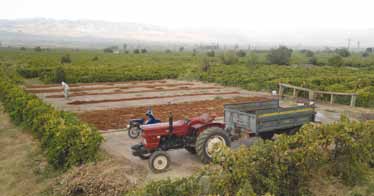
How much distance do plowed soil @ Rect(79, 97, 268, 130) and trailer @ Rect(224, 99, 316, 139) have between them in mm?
4575

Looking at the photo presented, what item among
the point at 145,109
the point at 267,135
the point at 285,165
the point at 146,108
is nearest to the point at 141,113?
the point at 145,109

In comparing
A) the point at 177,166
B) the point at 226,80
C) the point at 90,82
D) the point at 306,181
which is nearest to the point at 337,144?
the point at 306,181

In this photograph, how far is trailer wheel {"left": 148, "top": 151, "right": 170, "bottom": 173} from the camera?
7.18m

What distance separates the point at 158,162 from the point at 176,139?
0.77 meters

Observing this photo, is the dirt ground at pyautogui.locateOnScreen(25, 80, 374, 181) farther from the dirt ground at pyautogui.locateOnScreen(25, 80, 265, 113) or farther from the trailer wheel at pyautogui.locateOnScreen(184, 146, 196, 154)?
the trailer wheel at pyautogui.locateOnScreen(184, 146, 196, 154)

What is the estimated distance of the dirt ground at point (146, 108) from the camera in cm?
818

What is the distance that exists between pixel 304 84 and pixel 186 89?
831 centimetres

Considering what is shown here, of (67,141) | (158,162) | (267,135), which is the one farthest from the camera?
(267,135)

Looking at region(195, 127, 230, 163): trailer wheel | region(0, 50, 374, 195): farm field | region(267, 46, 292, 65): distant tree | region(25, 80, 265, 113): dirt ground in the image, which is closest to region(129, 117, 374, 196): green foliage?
region(0, 50, 374, 195): farm field

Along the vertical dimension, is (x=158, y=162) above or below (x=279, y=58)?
below

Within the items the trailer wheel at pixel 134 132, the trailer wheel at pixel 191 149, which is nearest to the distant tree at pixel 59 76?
the trailer wheel at pixel 134 132

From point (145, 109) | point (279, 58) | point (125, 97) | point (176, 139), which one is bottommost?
point (125, 97)

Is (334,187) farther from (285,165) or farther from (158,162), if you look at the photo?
(158,162)

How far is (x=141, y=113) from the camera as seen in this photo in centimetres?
1448
